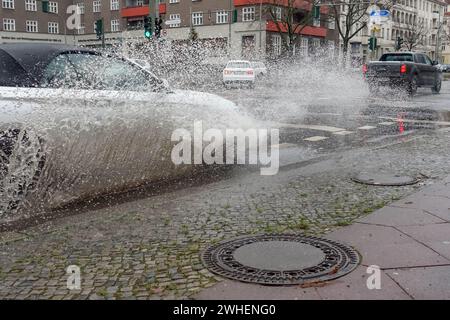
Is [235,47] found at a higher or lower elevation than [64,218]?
higher

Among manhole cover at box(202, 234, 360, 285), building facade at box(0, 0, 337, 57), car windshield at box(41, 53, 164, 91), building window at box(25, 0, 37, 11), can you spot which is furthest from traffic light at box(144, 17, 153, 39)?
building window at box(25, 0, 37, 11)

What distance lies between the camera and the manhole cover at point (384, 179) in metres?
6.31

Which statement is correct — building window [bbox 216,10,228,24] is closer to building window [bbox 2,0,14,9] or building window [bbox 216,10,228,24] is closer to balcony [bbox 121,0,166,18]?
balcony [bbox 121,0,166,18]

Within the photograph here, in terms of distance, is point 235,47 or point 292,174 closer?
point 292,174

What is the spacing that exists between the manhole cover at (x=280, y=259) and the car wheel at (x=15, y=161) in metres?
2.15

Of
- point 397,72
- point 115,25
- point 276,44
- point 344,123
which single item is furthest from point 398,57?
point 115,25

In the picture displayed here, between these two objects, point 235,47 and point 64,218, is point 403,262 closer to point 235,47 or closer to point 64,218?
point 64,218

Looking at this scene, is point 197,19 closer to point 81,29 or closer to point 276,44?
point 276,44

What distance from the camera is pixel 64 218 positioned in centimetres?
509

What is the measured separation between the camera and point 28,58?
5836 mm

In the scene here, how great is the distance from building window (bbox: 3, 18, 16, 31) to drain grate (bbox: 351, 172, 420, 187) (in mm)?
74497

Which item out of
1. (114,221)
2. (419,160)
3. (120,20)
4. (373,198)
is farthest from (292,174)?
(120,20)

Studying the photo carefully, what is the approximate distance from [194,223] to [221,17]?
193 ft
